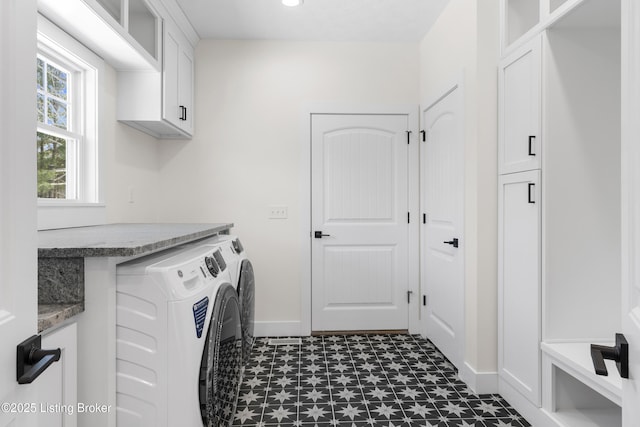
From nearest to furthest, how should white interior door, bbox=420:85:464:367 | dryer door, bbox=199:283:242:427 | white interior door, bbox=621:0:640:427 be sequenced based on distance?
white interior door, bbox=621:0:640:427 < dryer door, bbox=199:283:242:427 < white interior door, bbox=420:85:464:367

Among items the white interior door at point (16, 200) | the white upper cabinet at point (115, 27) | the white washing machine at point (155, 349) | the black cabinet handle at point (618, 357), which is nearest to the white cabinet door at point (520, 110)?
the black cabinet handle at point (618, 357)

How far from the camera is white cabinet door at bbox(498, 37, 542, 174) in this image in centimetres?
180

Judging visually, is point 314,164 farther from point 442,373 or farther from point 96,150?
point 442,373

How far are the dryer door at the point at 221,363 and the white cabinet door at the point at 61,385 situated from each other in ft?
1.16

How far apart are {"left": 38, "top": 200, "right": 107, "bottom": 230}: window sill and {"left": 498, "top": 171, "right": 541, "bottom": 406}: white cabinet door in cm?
234

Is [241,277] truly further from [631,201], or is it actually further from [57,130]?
[631,201]

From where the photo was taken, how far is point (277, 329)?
3.15 meters

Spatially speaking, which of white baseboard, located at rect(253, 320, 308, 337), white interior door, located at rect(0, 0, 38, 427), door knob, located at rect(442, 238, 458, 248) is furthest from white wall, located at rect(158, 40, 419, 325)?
white interior door, located at rect(0, 0, 38, 427)

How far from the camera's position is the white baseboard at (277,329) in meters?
3.13

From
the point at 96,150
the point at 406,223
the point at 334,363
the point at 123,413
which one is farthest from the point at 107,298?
the point at 406,223

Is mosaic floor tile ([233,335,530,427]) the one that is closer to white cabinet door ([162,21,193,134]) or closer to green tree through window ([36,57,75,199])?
green tree through window ([36,57,75,199])

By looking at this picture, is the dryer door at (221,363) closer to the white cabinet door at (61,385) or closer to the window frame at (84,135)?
the white cabinet door at (61,385)

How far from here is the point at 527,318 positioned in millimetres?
1861

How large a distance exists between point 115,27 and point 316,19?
1414 mm
